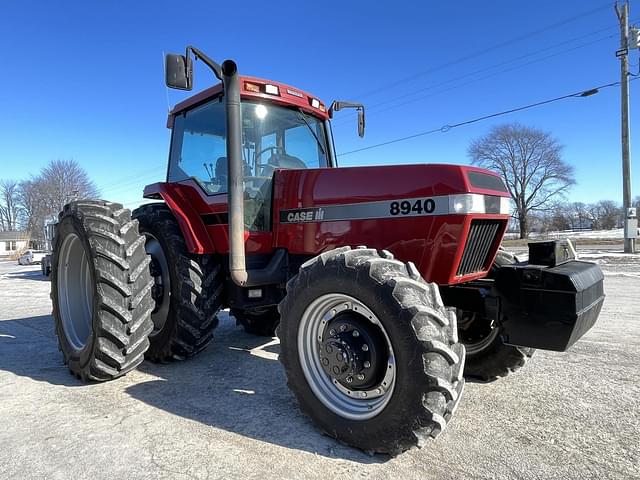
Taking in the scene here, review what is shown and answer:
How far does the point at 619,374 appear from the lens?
364cm

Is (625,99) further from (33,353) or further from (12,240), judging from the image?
(12,240)

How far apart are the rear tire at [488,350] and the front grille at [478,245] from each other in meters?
0.27

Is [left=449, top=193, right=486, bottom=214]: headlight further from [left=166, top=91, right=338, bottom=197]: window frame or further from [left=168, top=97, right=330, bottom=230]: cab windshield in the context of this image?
[left=166, top=91, right=338, bottom=197]: window frame

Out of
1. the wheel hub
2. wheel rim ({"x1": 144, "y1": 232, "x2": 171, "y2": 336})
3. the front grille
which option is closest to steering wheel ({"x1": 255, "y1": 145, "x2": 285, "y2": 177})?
wheel rim ({"x1": 144, "y1": 232, "x2": 171, "y2": 336})

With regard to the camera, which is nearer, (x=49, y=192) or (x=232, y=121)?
(x=232, y=121)

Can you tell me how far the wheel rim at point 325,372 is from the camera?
2.50m

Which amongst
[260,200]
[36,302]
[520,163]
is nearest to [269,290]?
[260,200]

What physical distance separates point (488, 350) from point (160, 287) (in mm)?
3049

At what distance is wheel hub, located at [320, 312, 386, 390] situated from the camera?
8.23 ft

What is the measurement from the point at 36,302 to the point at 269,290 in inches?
319

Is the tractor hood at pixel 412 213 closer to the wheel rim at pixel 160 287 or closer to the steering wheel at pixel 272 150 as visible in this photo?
the steering wheel at pixel 272 150

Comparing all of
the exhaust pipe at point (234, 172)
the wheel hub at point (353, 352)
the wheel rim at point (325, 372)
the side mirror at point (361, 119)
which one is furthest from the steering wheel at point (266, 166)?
the wheel hub at point (353, 352)

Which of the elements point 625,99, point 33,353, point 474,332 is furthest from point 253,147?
point 625,99

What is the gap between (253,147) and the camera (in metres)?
3.88
